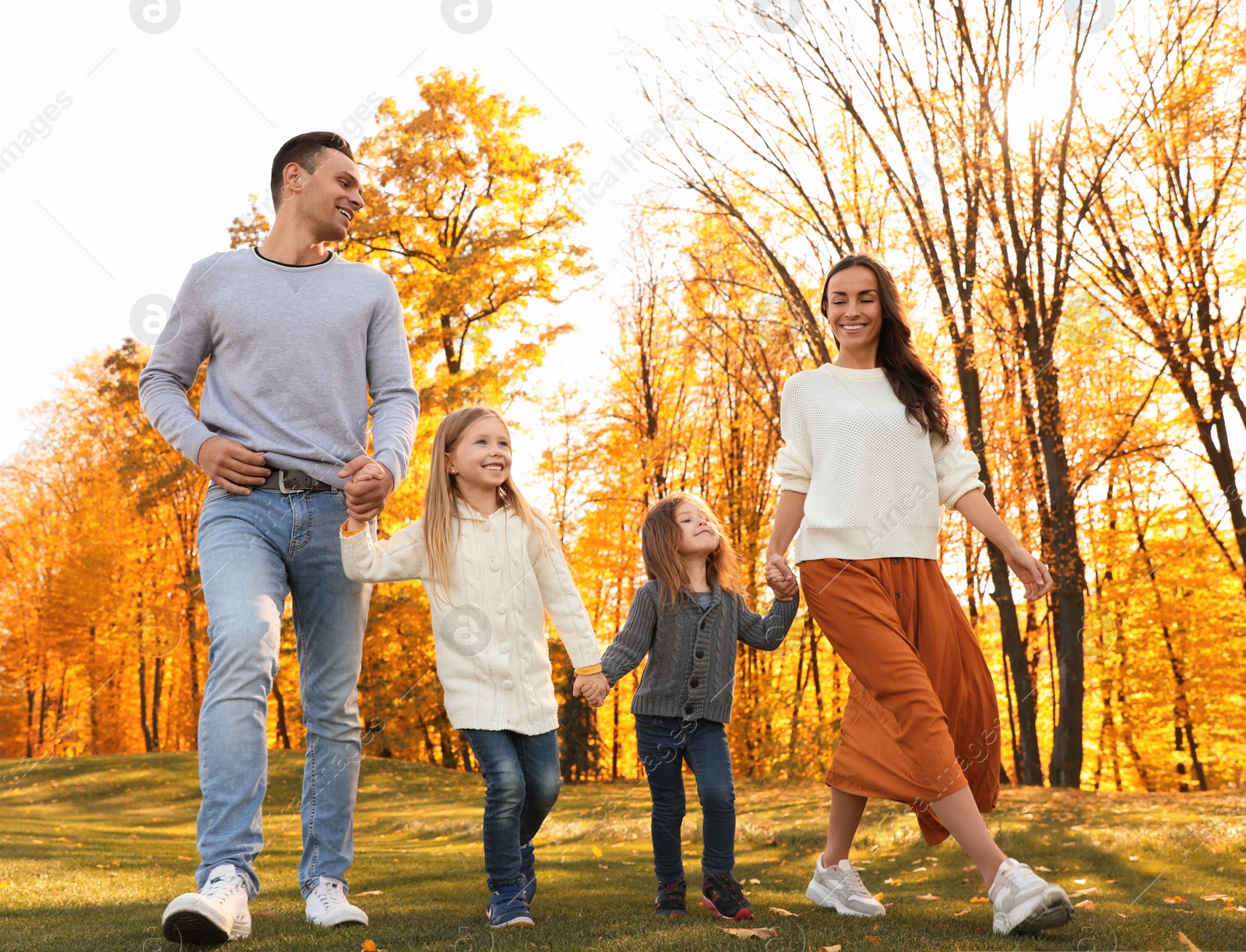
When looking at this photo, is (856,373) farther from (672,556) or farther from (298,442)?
(298,442)

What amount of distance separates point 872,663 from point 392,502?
11775 millimetres

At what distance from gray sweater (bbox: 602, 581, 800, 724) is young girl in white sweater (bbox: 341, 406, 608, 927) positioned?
296mm

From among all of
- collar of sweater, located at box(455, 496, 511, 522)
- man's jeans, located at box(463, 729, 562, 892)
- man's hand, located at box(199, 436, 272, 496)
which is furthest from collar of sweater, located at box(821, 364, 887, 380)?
man's hand, located at box(199, 436, 272, 496)

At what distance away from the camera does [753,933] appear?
288 cm

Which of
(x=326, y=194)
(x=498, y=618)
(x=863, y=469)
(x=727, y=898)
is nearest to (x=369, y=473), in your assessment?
(x=498, y=618)

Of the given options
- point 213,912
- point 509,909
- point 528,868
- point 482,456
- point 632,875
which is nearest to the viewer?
point 213,912

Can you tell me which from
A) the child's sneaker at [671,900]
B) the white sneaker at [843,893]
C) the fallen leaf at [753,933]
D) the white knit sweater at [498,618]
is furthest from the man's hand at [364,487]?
the white sneaker at [843,893]

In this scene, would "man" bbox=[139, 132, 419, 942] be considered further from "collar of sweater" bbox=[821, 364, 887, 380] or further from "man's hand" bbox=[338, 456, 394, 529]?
"collar of sweater" bbox=[821, 364, 887, 380]

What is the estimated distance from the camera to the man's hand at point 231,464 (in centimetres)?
299

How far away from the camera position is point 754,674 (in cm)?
1981

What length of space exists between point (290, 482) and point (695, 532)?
1538mm

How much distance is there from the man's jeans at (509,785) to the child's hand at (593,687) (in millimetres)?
256

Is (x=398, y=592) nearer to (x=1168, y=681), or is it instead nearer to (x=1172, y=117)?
(x=1172, y=117)

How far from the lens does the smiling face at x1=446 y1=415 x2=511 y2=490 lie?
366 centimetres
